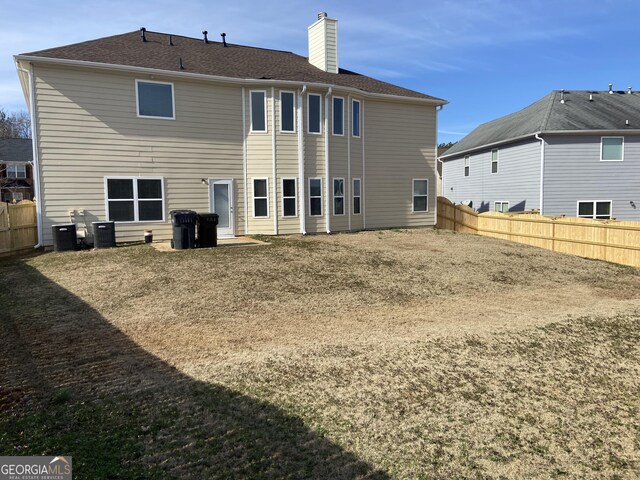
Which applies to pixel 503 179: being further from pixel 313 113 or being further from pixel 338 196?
pixel 313 113

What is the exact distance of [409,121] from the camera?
1959cm

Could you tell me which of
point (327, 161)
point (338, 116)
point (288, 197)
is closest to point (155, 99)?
point (288, 197)

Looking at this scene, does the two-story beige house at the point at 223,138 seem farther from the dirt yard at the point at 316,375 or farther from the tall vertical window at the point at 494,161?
the tall vertical window at the point at 494,161

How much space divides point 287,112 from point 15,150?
37715mm

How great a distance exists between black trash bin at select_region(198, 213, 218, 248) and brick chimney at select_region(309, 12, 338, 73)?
32.8 feet

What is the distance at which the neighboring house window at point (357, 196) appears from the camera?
1836 centimetres

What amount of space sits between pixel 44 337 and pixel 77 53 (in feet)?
38.0

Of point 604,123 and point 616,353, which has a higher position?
point 604,123

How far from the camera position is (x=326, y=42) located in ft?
63.7

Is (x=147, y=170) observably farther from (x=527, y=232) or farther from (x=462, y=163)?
(x=462, y=163)

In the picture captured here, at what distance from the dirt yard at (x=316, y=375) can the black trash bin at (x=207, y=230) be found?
3169mm

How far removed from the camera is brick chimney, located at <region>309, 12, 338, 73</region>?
63.4 ft

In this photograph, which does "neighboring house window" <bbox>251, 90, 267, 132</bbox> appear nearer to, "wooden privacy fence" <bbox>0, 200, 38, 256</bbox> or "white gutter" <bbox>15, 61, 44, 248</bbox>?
"white gutter" <bbox>15, 61, 44, 248</bbox>

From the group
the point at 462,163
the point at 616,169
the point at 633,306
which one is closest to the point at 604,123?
the point at 616,169
